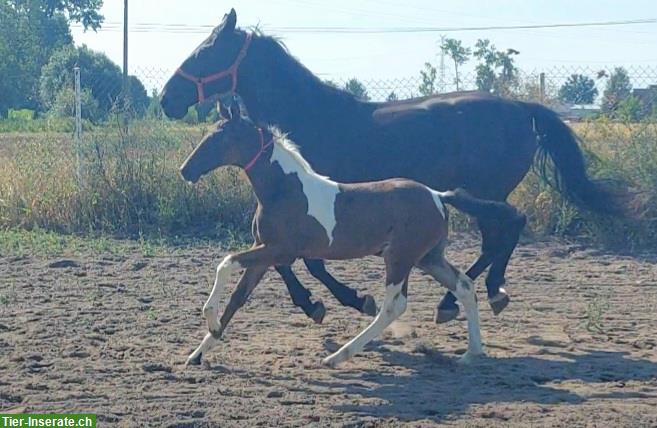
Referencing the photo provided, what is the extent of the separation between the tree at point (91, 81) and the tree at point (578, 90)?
5585 millimetres

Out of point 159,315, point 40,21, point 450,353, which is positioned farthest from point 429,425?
point 40,21

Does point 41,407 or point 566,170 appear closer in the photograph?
point 41,407

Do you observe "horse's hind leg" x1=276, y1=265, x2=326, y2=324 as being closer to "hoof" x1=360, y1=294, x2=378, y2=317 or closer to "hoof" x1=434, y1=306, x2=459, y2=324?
"hoof" x1=360, y1=294, x2=378, y2=317

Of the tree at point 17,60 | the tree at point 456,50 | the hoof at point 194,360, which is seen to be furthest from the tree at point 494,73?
the tree at point 17,60

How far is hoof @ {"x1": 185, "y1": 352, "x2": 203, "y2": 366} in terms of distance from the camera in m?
5.74

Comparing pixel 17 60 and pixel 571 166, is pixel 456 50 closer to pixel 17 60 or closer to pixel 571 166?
pixel 571 166

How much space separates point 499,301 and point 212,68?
2549 millimetres

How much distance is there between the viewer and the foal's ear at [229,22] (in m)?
7.15

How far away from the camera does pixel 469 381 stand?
5.48 meters

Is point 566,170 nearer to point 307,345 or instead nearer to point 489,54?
point 307,345

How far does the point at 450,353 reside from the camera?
20.5ft

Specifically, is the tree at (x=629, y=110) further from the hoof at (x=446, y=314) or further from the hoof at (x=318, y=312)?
the hoof at (x=318, y=312)

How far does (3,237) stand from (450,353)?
6.43 m

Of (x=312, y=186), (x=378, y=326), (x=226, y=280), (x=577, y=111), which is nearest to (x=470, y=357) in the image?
(x=378, y=326)
